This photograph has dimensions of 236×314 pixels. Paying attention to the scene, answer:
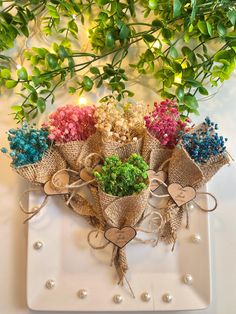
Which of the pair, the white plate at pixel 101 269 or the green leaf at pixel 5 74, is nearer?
the white plate at pixel 101 269

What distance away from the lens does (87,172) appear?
0.80m

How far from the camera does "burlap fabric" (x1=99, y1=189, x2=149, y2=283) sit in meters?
0.73

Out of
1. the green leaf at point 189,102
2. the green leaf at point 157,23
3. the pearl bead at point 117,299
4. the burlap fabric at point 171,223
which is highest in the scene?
the green leaf at point 157,23

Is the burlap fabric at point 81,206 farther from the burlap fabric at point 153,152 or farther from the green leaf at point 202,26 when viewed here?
the green leaf at point 202,26

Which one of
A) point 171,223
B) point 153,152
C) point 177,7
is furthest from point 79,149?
point 177,7

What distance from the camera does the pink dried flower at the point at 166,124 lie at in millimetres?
784

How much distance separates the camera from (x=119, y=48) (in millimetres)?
905

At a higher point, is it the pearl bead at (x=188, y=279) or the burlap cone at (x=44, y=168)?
the burlap cone at (x=44, y=168)

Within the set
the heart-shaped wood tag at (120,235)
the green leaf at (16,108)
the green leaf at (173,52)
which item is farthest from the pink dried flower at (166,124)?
the green leaf at (16,108)

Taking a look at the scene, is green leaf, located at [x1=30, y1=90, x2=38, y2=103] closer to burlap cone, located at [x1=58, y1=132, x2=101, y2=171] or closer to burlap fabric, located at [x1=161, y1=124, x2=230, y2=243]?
burlap cone, located at [x1=58, y1=132, x2=101, y2=171]

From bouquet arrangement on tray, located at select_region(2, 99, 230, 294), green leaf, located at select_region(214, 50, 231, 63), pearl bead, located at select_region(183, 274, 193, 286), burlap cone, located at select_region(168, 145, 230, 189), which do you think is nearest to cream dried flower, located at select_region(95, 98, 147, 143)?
bouquet arrangement on tray, located at select_region(2, 99, 230, 294)

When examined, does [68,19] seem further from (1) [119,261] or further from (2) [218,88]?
(1) [119,261]

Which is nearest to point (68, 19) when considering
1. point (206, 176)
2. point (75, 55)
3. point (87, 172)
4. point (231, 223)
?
point (75, 55)

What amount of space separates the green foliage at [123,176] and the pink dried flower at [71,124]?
0.11 m
